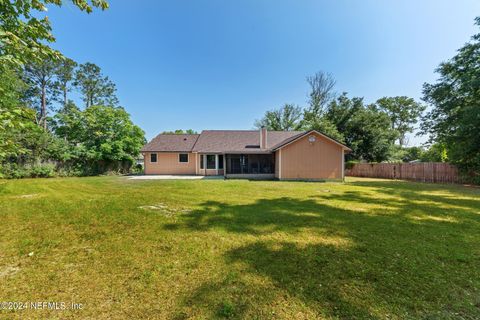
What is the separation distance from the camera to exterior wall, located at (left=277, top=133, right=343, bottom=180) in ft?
53.0

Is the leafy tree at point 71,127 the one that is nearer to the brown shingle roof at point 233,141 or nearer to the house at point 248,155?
the house at point 248,155

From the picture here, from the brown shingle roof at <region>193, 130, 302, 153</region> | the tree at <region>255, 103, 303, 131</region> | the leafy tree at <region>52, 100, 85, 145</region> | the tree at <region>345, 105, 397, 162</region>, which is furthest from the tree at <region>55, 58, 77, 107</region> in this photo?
the tree at <region>345, 105, 397, 162</region>

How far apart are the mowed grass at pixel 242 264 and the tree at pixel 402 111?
44502 millimetres

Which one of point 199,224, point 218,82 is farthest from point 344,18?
point 199,224

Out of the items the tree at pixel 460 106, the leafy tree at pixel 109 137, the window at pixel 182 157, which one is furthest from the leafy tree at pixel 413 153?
the leafy tree at pixel 109 137

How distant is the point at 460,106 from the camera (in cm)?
1664

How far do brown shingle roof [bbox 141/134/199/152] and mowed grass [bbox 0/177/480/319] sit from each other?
15310mm

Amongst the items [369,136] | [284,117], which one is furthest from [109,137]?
[369,136]

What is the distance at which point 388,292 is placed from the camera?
7.88 feet

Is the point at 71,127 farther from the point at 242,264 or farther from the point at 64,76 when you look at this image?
the point at 242,264

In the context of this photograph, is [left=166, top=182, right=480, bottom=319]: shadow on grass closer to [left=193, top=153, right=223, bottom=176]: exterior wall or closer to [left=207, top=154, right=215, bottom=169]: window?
[left=193, top=153, right=223, bottom=176]: exterior wall

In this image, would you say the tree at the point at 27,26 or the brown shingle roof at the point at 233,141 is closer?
the tree at the point at 27,26

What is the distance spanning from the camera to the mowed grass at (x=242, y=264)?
217 centimetres

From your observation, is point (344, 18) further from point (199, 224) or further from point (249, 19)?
point (199, 224)
